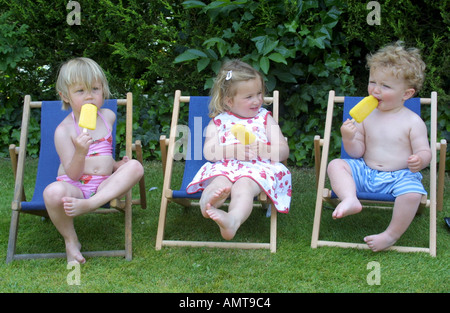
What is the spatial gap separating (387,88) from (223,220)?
4.33 feet

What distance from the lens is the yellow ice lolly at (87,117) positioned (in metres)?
2.89

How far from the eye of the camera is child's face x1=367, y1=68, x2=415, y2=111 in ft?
10.3

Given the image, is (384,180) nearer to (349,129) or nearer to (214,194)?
(349,129)

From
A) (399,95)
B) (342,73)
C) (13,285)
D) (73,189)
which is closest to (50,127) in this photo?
(73,189)

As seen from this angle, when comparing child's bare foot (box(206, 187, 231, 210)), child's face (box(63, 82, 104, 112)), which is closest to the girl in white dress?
child's bare foot (box(206, 187, 231, 210))

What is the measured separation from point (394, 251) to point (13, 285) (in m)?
2.09

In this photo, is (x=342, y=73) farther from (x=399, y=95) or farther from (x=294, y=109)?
(x=399, y=95)

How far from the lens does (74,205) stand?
2740 millimetres

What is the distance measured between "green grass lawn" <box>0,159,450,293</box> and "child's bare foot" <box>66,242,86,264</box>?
0.05 meters

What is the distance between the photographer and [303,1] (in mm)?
4348
